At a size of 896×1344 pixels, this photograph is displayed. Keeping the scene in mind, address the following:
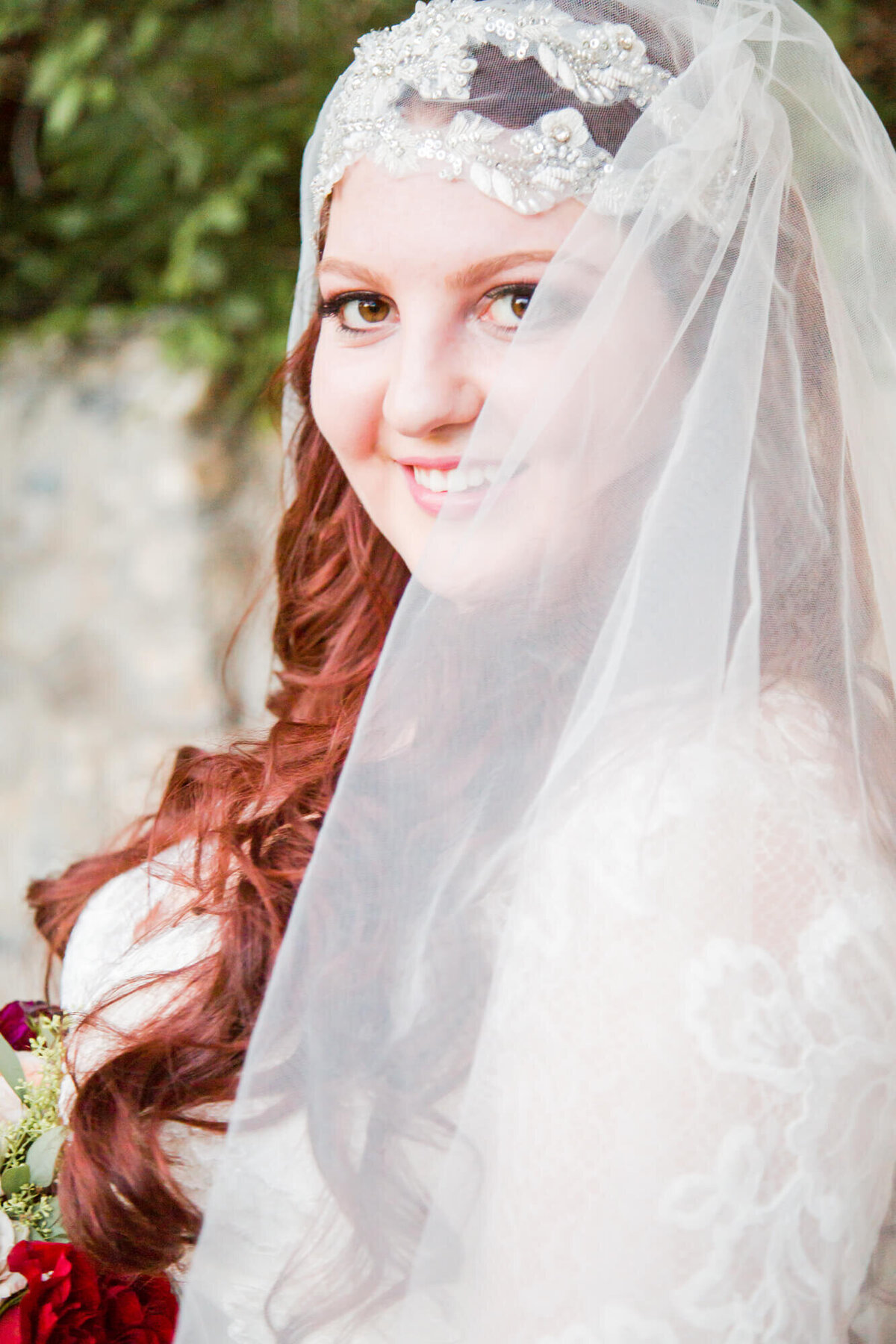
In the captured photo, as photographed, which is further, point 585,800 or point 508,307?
point 508,307

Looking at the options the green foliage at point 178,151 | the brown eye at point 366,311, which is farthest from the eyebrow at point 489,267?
the green foliage at point 178,151

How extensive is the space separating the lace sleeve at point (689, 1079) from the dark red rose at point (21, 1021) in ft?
2.47

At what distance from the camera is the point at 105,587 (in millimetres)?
3535

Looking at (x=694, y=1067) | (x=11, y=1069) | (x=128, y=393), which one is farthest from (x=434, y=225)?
(x=128, y=393)

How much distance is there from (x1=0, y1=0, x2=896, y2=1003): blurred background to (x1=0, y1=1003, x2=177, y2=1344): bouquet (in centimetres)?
186

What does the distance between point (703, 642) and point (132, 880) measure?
92 centimetres

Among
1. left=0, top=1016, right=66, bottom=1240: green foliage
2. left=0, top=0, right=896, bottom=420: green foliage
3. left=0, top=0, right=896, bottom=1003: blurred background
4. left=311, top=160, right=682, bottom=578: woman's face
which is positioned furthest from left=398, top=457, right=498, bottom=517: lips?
left=0, top=0, right=896, bottom=420: green foliage

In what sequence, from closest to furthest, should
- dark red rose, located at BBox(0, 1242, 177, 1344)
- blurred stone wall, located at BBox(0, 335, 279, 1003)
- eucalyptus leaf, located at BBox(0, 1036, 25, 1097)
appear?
dark red rose, located at BBox(0, 1242, 177, 1344), eucalyptus leaf, located at BBox(0, 1036, 25, 1097), blurred stone wall, located at BBox(0, 335, 279, 1003)

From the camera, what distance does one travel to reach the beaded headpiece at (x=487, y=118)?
115 cm

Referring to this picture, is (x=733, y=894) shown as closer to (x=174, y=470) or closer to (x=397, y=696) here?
(x=397, y=696)

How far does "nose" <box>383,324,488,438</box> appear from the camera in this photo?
1.20 meters

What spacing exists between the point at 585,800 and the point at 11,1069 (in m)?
0.77

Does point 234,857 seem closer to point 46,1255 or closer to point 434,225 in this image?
point 46,1255

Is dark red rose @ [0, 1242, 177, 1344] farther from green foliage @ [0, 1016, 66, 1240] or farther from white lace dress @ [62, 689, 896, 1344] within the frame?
white lace dress @ [62, 689, 896, 1344]
